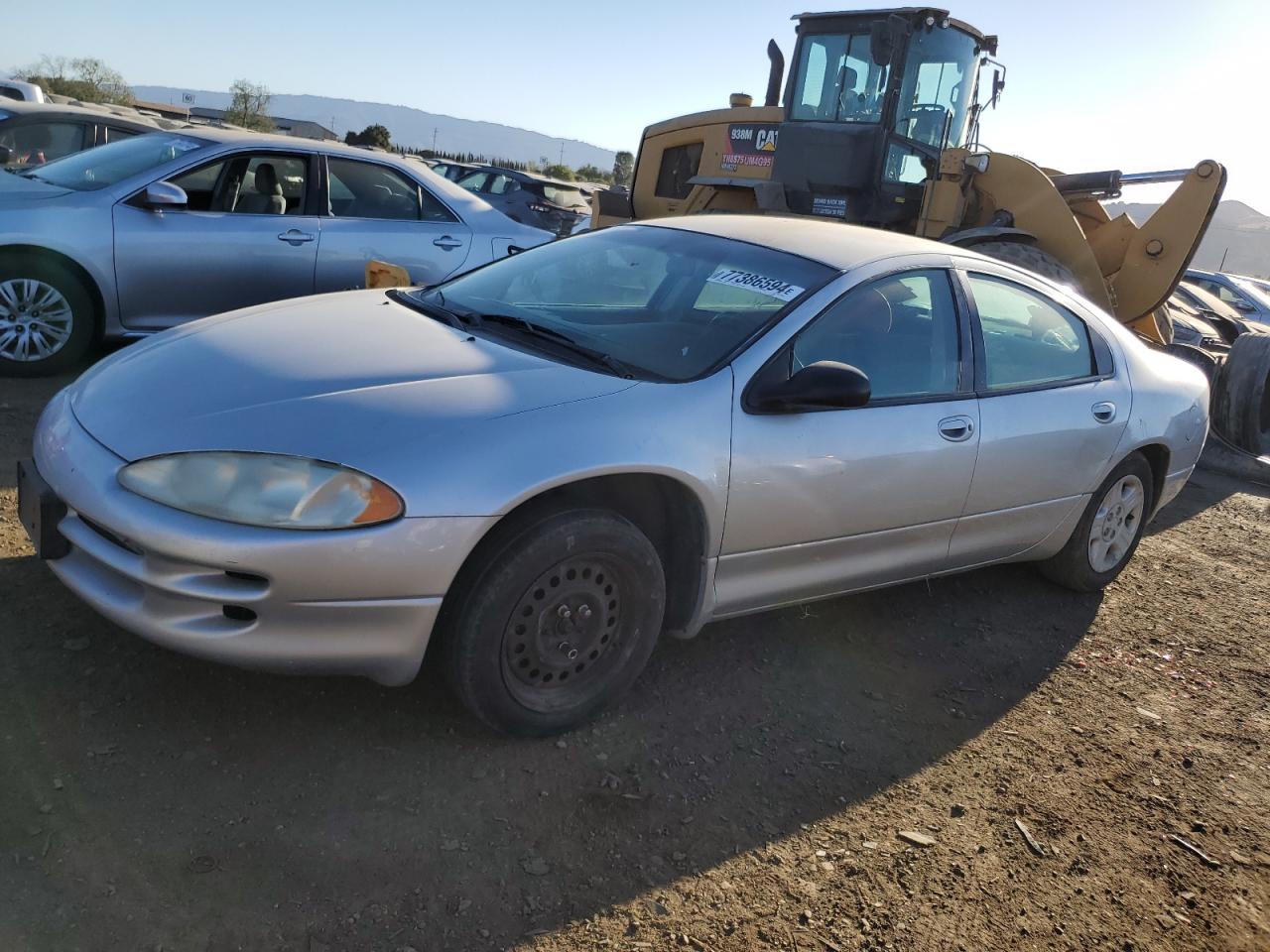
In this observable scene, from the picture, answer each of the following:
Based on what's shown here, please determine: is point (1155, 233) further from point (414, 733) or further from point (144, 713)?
point (144, 713)

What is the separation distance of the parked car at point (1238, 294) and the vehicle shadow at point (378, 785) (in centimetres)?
1450

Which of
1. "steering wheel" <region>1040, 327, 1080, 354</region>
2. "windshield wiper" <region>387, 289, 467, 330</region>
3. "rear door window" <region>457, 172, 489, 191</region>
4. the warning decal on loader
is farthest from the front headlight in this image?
"rear door window" <region>457, 172, 489, 191</region>

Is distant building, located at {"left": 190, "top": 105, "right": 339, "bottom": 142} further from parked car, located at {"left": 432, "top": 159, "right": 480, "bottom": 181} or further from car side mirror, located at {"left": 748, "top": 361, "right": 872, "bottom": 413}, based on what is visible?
car side mirror, located at {"left": 748, "top": 361, "right": 872, "bottom": 413}

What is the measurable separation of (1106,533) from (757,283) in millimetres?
2355

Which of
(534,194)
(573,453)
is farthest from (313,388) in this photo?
(534,194)

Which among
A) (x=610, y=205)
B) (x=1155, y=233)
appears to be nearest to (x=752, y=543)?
(x=1155, y=233)

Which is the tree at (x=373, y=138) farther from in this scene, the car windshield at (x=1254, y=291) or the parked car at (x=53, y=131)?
the car windshield at (x=1254, y=291)

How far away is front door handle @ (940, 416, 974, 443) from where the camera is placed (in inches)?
145

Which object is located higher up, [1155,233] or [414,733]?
[1155,233]

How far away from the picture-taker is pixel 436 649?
9.36 ft

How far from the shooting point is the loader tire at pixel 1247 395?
8.47 m

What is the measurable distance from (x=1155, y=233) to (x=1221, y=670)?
530 cm

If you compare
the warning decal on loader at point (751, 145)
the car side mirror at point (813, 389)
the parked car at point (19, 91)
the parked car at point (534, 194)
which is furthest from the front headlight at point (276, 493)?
the parked car at point (19, 91)

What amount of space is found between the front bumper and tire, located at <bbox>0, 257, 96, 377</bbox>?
3.56 metres
